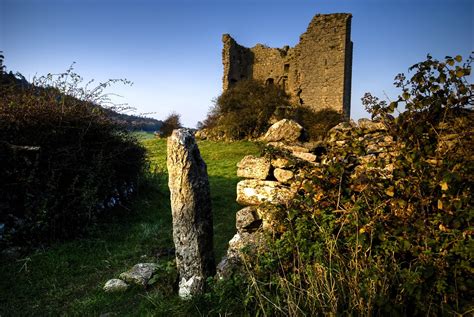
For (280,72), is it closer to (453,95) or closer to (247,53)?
(247,53)

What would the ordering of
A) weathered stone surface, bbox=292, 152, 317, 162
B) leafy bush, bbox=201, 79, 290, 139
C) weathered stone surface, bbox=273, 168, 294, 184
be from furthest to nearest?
leafy bush, bbox=201, 79, 290, 139
weathered stone surface, bbox=292, 152, 317, 162
weathered stone surface, bbox=273, 168, 294, 184

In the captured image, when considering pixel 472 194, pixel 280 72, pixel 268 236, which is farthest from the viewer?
pixel 280 72

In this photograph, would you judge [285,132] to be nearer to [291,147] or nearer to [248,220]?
[291,147]

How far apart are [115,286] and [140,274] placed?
1.24ft

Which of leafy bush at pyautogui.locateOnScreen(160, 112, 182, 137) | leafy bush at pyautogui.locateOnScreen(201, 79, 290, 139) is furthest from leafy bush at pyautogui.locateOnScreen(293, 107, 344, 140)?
leafy bush at pyautogui.locateOnScreen(160, 112, 182, 137)

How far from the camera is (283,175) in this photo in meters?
4.68

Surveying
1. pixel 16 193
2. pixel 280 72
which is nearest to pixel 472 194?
pixel 16 193

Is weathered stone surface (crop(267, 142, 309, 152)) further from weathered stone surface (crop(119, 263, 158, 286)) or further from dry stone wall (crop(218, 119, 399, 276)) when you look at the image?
weathered stone surface (crop(119, 263, 158, 286))

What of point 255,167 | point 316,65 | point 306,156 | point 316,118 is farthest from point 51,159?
point 316,65

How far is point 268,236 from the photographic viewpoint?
4.11 m

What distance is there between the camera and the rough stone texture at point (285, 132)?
5457mm

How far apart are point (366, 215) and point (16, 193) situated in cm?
677

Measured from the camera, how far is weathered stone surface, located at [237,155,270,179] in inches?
192

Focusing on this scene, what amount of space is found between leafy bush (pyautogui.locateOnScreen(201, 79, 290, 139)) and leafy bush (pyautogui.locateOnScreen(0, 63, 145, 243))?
1480cm
